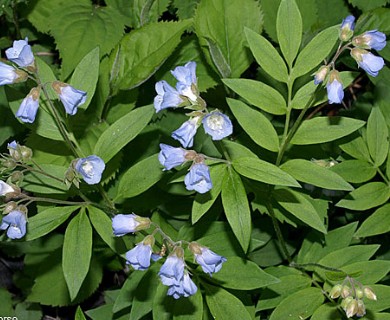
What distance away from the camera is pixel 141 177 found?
287cm

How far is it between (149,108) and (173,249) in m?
0.72

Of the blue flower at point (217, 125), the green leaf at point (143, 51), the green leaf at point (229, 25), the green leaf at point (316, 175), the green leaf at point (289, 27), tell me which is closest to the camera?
the blue flower at point (217, 125)

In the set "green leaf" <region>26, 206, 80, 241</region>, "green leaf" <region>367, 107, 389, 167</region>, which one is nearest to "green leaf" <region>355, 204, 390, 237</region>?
"green leaf" <region>367, 107, 389, 167</region>

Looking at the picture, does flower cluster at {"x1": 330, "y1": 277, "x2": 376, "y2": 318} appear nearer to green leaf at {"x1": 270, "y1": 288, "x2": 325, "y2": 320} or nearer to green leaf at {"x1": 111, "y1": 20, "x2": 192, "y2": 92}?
green leaf at {"x1": 270, "y1": 288, "x2": 325, "y2": 320}

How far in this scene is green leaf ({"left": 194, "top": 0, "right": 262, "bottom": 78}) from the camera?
345 centimetres

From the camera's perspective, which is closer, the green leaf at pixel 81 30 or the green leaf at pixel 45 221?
the green leaf at pixel 45 221

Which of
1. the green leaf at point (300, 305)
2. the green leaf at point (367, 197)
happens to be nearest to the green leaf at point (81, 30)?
the green leaf at point (367, 197)

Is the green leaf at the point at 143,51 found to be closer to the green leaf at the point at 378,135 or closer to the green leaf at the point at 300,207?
the green leaf at the point at 300,207

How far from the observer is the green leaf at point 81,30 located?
3.36 meters

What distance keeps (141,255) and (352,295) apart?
97 cm

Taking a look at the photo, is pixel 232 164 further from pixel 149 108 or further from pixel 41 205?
pixel 41 205

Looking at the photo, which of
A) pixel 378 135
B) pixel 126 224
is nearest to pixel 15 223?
A: pixel 126 224

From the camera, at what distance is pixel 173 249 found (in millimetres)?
2494

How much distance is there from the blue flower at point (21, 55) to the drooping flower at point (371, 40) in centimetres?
144
